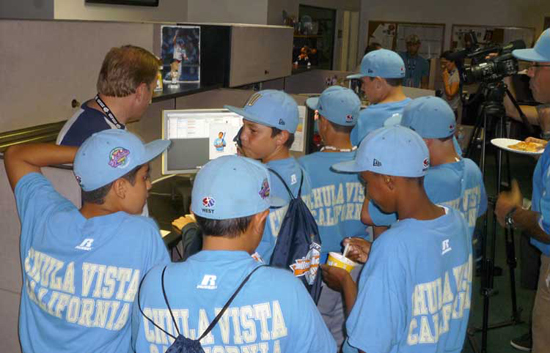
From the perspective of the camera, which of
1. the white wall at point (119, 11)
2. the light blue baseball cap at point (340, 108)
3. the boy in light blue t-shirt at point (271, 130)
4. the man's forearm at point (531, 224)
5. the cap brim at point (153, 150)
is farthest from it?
the white wall at point (119, 11)

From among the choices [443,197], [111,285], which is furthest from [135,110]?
[443,197]

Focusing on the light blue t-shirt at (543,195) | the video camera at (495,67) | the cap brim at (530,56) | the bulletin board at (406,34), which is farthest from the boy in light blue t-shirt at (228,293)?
the bulletin board at (406,34)

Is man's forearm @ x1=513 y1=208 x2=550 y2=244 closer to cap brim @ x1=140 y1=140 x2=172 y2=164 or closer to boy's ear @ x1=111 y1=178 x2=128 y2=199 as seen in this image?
cap brim @ x1=140 y1=140 x2=172 y2=164

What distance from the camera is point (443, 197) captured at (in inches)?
86.2

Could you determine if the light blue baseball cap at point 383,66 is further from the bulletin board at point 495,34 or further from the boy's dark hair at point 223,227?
the bulletin board at point 495,34

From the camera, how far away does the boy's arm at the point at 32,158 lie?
1679mm

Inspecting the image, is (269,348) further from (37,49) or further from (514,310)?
(514,310)

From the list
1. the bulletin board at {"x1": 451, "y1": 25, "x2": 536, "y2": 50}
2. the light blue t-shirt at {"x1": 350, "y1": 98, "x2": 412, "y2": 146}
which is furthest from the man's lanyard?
the bulletin board at {"x1": 451, "y1": 25, "x2": 536, "y2": 50}

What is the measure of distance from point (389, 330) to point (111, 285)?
0.68m

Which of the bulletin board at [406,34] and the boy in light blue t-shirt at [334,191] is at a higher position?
the bulletin board at [406,34]

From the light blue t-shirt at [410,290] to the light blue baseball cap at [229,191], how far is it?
36 cm

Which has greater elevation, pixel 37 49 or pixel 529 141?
pixel 37 49

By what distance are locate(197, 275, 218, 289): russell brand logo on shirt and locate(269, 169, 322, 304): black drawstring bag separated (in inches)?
25.7

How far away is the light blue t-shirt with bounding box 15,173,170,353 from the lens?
1.43 metres
